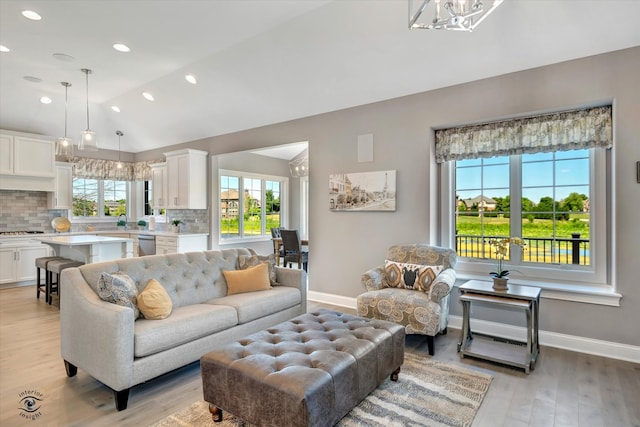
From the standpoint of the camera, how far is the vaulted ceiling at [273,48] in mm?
3084

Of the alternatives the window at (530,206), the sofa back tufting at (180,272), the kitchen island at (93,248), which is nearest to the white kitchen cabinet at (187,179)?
the kitchen island at (93,248)

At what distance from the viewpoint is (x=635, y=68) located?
3012 mm

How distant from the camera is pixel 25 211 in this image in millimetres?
6566

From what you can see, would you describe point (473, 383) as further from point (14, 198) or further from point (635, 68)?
point (14, 198)

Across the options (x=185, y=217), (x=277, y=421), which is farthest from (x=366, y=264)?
(x=185, y=217)

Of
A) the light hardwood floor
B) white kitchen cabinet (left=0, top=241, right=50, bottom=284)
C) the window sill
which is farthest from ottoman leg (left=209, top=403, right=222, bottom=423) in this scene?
white kitchen cabinet (left=0, top=241, right=50, bottom=284)

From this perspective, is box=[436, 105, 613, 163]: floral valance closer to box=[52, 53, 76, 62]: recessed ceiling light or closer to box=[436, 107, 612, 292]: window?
box=[436, 107, 612, 292]: window

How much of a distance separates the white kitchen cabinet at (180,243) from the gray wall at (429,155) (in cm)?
186

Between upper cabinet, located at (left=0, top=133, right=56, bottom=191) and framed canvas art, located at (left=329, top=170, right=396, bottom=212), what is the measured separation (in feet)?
18.0

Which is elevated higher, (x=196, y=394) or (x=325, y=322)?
(x=325, y=322)

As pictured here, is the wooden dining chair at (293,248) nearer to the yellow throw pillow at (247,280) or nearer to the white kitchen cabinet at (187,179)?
the white kitchen cabinet at (187,179)

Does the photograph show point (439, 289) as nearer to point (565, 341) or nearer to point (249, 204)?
point (565, 341)

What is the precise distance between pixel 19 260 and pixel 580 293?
26.5 feet

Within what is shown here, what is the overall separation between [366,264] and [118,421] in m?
3.12
